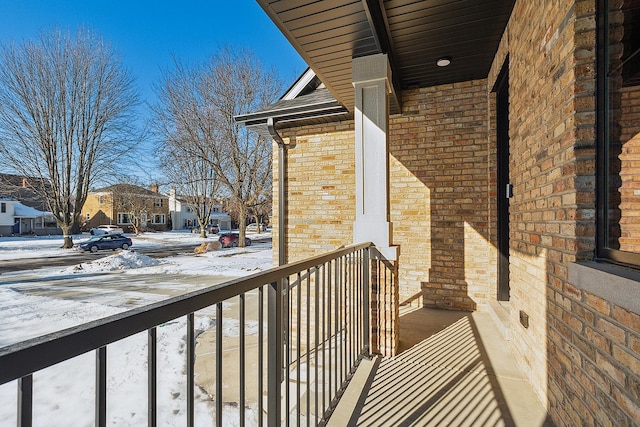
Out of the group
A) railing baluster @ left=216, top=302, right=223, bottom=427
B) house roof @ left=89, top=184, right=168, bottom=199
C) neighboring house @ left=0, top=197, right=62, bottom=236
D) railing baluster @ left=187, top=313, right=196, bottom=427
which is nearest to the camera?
railing baluster @ left=187, top=313, right=196, bottom=427

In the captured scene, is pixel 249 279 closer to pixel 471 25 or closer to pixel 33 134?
pixel 471 25

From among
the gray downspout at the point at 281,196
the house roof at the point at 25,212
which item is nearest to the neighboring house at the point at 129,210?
the house roof at the point at 25,212

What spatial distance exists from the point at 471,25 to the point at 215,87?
1376 cm

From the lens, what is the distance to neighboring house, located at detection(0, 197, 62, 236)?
87.5 feet

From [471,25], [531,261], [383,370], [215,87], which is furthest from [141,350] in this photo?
[215,87]

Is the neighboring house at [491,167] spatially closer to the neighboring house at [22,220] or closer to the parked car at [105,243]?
the parked car at [105,243]

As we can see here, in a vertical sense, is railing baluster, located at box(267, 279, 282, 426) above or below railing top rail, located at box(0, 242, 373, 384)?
below

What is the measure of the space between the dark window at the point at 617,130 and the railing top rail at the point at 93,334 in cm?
158

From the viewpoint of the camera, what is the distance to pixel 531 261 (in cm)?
208

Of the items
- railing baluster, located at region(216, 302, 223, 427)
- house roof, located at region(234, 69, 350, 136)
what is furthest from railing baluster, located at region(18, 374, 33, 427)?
house roof, located at region(234, 69, 350, 136)

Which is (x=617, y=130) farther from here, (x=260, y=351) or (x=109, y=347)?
(x=109, y=347)

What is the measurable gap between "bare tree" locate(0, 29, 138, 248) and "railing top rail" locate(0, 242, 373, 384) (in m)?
19.2

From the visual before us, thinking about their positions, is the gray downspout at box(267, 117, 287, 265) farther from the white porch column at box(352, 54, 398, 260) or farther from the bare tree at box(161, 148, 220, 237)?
the bare tree at box(161, 148, 220, 237)

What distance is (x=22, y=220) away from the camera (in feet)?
93.7
